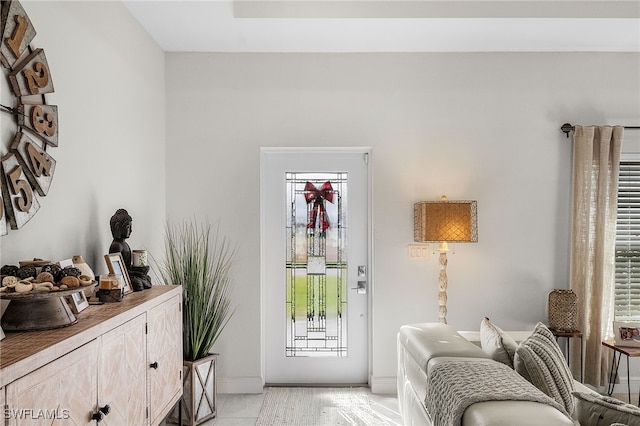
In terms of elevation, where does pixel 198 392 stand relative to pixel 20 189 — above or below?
below

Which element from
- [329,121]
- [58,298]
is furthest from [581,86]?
[58,298]

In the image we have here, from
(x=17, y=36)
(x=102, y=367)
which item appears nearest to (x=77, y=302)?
(x=102, y=367)

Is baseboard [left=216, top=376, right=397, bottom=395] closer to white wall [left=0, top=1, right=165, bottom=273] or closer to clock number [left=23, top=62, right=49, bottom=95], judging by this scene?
white wall [left=0, top=1, right=165, bottom=273]

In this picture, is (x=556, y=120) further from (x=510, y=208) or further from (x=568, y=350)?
(x=568, y=350)

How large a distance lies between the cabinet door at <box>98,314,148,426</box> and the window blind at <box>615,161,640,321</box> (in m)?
3.65

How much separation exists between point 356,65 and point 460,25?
0.86m

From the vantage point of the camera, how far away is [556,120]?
3.83 m

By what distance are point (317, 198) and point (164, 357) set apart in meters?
1.90

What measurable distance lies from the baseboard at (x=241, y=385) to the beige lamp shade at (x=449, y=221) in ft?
5.83

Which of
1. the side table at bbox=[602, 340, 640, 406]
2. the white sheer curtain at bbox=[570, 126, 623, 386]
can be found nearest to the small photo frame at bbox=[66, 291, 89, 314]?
the side table at bbox=[602, 340, 640, 406]

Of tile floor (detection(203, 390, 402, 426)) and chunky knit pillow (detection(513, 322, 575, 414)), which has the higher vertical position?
chunky knit pillow (detection(513, 322, 575, 414))

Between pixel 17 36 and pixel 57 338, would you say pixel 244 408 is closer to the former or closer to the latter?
pixel 57 338

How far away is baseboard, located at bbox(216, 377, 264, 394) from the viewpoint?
3818 mm

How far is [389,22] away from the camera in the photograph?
3.27 m
